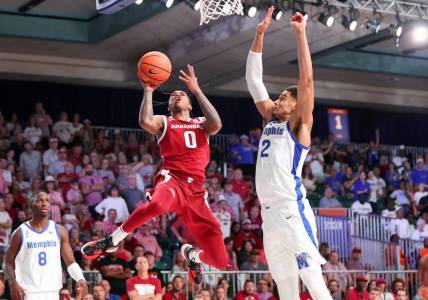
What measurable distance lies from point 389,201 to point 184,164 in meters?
14.6

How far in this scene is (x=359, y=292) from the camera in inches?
663

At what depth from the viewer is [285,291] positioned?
28.7ft

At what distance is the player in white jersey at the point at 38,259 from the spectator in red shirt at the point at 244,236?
8.11m

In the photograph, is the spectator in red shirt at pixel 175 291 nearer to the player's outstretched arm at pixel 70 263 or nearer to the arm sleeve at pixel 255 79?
the player's outstretched arm at pixel 70 263

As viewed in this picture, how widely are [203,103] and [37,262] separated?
2965 mm

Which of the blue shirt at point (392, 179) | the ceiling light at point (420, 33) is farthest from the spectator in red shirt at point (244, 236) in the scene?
the blue shirt at point (392, 179)

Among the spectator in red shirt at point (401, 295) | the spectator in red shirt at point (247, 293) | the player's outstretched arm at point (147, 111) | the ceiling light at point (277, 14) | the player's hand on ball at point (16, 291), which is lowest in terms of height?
the spectator in red shirt at point (401, 295)

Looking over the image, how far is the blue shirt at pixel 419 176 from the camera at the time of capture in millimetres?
25438

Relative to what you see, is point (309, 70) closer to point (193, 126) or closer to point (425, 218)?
point (193, 126)

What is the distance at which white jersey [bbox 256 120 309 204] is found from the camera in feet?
29.0

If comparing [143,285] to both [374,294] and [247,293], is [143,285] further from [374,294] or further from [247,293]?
[374,294]

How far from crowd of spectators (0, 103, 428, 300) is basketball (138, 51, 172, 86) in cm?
522

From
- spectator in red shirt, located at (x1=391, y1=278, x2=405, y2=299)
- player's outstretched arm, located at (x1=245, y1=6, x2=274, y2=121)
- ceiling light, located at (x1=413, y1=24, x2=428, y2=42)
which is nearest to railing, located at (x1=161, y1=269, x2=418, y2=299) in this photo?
spectator in red shirt, located at (x1=391, y1=278, x2=405, y2=299)

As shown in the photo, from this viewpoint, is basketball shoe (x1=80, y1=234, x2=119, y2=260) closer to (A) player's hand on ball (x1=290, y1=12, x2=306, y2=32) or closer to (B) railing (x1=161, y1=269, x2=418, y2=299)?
(A) player's hand on ball (x1=290, y1=12, x2=306, y2=32)
